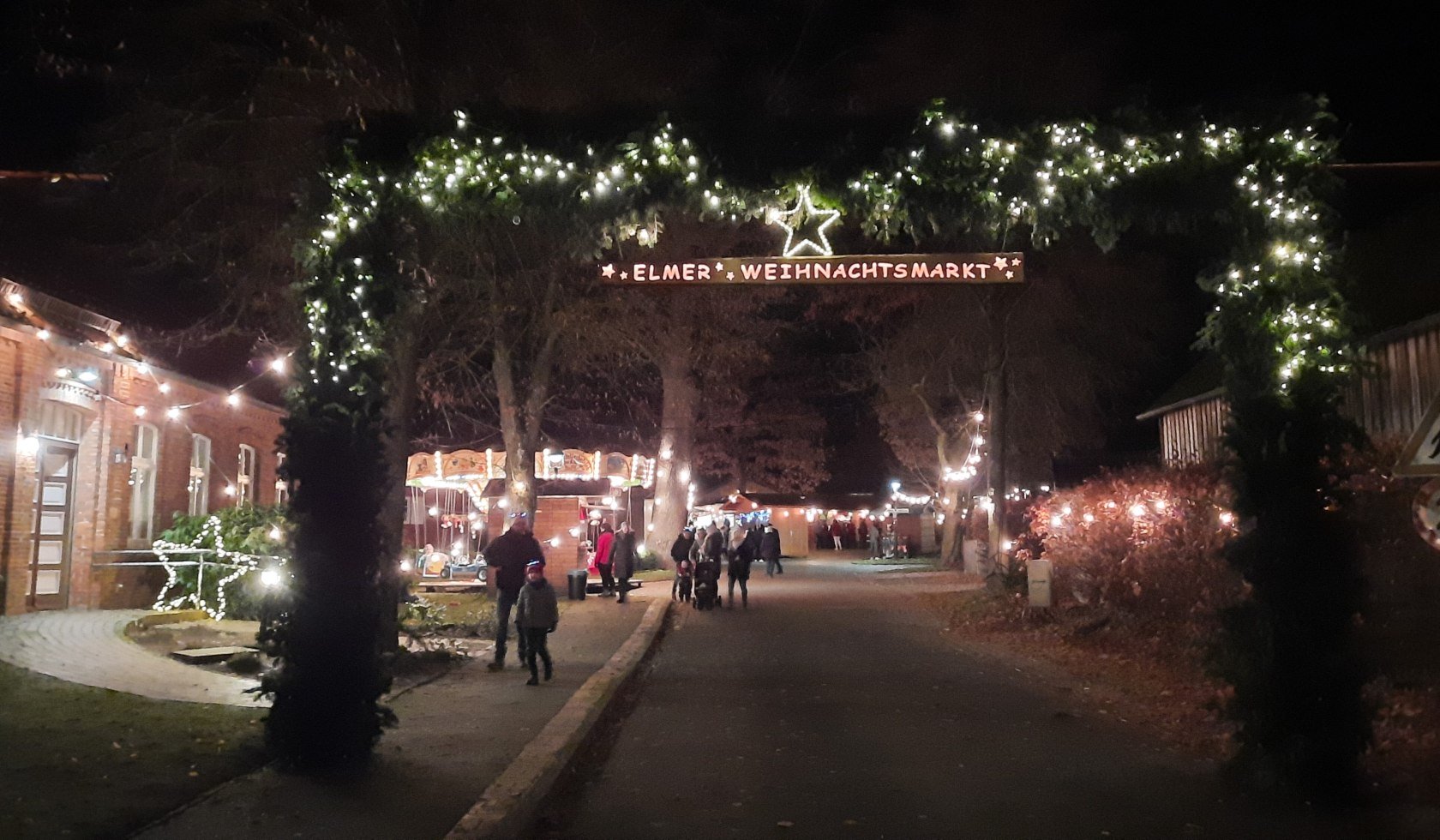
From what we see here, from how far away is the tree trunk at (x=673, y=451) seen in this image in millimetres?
36312

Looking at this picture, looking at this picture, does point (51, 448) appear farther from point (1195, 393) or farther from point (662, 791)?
point (1195, 393)

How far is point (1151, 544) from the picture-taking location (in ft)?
51.7

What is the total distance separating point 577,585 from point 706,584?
283cm

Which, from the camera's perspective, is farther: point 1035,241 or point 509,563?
point 509,563

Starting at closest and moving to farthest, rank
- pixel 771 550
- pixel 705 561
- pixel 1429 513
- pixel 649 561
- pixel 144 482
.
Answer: pixel 1429 513 < pixel 144 482 < pixel 705 561 < pixel 649 561 < pixel 771 550

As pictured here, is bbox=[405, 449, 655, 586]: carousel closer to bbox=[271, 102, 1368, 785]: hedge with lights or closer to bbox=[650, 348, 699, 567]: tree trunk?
bbox=[650, 348, 699, 567]: tree trunk

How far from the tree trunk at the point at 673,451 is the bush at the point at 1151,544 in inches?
698

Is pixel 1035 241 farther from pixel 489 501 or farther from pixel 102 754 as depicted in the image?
pixel 489 501

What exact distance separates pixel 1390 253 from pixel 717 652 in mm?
10759

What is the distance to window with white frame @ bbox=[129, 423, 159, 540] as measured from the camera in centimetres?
1841

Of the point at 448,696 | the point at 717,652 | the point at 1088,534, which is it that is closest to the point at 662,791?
the point at 448,696

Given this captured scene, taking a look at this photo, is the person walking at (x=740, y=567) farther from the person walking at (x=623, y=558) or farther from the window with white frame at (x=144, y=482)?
the window with white frame at (x=144, y=482)

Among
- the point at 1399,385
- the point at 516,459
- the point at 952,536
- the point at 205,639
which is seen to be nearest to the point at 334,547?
the point at 205,639

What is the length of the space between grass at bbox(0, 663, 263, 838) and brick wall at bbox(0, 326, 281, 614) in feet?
10.6
